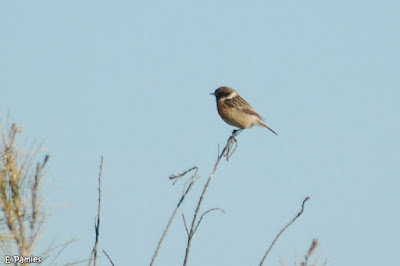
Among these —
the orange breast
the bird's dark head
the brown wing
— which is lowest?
the orange breast

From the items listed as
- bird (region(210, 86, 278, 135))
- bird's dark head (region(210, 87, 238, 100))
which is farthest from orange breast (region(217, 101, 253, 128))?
bird's dark head (region(210, 87, 238, 100))

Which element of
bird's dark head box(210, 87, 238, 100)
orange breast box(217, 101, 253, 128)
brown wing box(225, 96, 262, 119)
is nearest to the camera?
orange breast box(217, 101, 253, 128)

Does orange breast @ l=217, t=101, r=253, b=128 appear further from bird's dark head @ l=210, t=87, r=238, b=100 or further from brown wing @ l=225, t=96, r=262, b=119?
bird's dark head @ l=210, t=87, r=238, b=100

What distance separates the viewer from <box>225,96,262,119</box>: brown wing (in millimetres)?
12293

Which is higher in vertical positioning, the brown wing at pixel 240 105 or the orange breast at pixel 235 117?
the brown wing at pixel 240 105

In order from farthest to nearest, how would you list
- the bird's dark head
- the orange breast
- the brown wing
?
the bird's dark head
the brown wing
the orange breast

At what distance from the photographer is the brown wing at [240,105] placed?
1229 centimetres

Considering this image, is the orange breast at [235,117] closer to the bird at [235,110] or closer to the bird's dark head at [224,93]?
the bird at [235,110]

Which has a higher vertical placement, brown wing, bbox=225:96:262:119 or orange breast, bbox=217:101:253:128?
brown wing, bbox=225:96:262:119

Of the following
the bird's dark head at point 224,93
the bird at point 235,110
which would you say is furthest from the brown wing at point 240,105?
the bird's dark head at point 224,93

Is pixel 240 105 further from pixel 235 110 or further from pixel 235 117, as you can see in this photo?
pixel 235 117

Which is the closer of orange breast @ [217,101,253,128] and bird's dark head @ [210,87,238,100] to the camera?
orange breast @ [217,101,253,128]

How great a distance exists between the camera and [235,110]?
12211 mm

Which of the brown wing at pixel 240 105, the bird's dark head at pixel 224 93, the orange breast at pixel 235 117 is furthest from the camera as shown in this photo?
the bird's dark head at pixel 224 93
